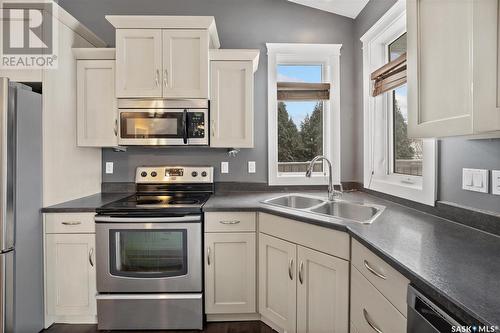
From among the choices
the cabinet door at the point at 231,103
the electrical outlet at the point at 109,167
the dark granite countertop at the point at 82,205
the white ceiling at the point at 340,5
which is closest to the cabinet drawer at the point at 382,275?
the cabinet door at the point at 231,103

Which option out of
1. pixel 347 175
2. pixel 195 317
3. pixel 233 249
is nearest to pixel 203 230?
pixel 233 249

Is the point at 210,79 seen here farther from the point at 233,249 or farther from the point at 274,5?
the point at 233,249

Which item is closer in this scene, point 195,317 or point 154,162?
point 195,317

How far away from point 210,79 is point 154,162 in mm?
965

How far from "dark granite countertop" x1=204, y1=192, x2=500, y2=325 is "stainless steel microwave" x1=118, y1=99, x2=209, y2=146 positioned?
40.5 inches

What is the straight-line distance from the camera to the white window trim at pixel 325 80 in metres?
2.59

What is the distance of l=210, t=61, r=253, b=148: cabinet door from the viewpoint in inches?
89.2

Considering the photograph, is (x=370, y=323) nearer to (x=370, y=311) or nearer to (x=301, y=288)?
(x=370, y=311)

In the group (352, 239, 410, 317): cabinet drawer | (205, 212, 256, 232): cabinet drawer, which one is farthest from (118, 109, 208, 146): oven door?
(352, 239, 410, 317): cabinet drawer

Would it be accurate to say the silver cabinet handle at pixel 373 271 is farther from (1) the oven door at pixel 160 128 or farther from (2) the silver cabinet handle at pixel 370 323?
(1) the oven door at pixel 160 128

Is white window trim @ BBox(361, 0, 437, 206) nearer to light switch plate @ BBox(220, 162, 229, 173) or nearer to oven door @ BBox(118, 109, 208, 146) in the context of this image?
light switch plate @ BBox(220, 162, 229, 173)

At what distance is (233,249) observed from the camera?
199 centimetres

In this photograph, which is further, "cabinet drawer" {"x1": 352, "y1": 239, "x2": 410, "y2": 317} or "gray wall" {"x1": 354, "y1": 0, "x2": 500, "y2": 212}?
"gray wall" {"x1": 354, "y1": 0, "x2": 500, "y2": 212}

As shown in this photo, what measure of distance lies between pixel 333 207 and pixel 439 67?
124 centimetres
